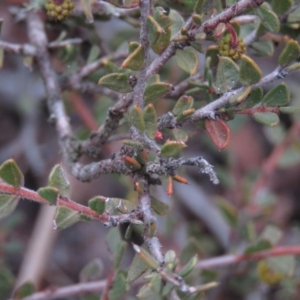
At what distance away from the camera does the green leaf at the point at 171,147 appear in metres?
0.94

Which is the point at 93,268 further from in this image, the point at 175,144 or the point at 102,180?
the point at 102,180

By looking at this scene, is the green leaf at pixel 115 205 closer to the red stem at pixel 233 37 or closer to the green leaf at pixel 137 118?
the green leaf at pixel 137 118

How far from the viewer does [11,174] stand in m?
1.00

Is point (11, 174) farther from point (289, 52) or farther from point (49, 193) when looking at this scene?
point (289, 52)

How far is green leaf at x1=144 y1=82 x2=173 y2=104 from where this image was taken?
101 centimetres

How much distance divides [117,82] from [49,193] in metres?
0.26

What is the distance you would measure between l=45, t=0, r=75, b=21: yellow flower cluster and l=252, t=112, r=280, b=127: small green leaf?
57 centimetres

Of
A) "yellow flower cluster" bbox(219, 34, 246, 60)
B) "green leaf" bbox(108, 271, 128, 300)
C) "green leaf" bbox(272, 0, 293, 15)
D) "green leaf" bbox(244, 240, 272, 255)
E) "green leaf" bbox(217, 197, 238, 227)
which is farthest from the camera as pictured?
"green leaf" bbox(217, 197, 238, 227)

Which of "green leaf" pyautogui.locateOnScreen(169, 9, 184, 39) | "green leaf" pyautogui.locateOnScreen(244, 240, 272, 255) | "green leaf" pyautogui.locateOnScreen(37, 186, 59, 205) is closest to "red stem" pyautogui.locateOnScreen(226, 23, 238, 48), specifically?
"green leaf" pyautogui.locateOnScreen(169, 9, 184, 39)

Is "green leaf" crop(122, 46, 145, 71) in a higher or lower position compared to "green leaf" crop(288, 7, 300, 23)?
higher

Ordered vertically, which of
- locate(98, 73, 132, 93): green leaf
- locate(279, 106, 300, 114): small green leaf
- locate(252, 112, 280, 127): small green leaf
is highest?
locate(98, 73, 132, 93): green leaf

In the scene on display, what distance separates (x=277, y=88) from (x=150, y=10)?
301mm

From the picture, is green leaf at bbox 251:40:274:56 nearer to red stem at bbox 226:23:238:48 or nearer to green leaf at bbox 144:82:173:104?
red stem at bbox 226:23:238:48

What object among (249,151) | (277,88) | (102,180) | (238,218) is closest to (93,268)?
→ (238,218)
